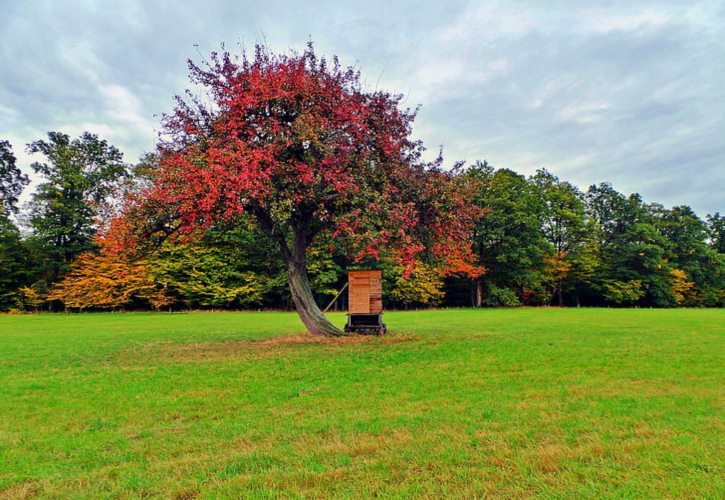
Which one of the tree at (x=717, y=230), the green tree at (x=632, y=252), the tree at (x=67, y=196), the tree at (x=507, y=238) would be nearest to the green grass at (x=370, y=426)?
the tree at (x=507, y=238)

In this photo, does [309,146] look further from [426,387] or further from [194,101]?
[426,387]

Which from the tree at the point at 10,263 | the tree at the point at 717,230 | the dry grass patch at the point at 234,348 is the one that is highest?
the tree at the point at 717,230

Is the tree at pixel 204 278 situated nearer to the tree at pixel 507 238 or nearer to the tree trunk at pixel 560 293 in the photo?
the tree at pixel 507 238

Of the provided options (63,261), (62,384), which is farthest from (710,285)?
(63,261)

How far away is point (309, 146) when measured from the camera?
14.2 m

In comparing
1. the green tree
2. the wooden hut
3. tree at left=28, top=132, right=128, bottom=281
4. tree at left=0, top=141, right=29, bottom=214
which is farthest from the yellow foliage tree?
the green tree

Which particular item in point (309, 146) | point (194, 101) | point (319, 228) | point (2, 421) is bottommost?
point (2, 421)

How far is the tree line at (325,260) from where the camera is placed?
145 ft

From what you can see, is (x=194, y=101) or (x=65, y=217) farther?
(x=65, y=217)

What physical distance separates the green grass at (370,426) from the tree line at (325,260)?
2904 centimetres

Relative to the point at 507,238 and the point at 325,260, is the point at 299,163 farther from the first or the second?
the point at 507,238

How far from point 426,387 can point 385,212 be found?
23.6 feet

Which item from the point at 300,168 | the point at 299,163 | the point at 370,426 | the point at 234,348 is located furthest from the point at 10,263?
the point at 370,426

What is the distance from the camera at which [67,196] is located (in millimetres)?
46312
